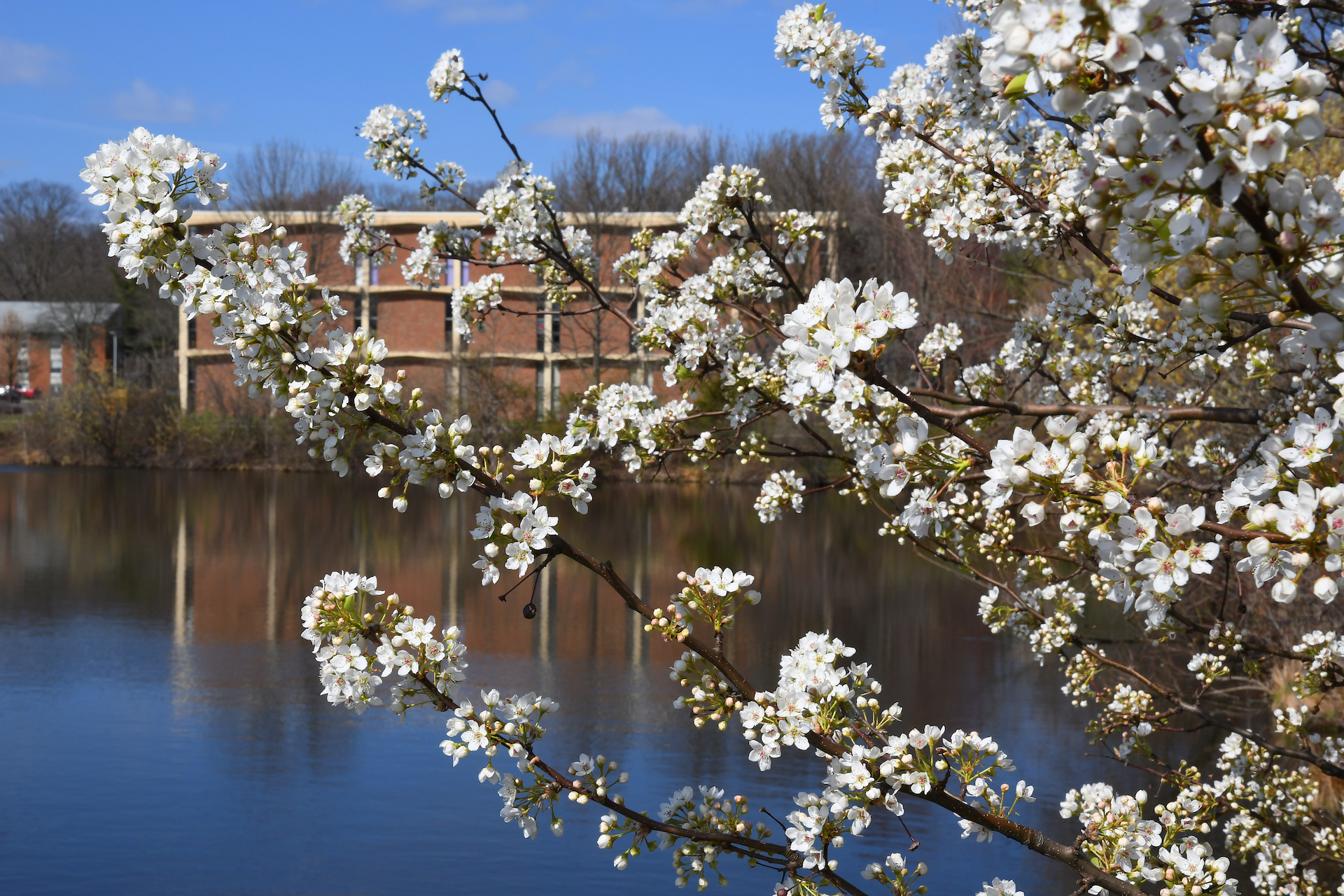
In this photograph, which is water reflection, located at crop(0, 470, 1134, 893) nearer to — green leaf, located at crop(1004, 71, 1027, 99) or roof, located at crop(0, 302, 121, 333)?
green leaf, located at crop(1004, 71, 1027, 99)

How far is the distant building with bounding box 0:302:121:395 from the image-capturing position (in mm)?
53094

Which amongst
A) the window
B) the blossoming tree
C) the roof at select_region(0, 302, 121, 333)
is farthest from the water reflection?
the window

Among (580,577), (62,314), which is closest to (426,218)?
(580,577)

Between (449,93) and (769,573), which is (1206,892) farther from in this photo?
(769,573)

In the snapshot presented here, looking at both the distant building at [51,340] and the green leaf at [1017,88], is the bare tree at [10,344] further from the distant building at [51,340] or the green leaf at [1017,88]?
the green leaf at [1017,88]

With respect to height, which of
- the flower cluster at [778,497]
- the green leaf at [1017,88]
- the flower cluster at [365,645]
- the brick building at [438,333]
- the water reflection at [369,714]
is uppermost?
the brick building at [438,333]

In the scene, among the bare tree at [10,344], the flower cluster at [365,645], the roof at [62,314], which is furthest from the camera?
the roof at [62,314]

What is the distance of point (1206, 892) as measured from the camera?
8.95 feet

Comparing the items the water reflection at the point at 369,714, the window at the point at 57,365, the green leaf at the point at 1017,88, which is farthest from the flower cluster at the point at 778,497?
the window at the point at 57,365

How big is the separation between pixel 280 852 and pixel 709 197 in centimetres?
627

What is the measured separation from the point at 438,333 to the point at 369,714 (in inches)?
1440

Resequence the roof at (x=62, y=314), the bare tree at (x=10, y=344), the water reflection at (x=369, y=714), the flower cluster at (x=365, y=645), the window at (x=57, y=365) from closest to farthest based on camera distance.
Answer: the flower cluster at (x=365, y=645) → the water reflection at (x=369, y=714) → the bare tree at (x=10, y=344) → the roof at (x=62, y=314) → the window at (x=57, y=365)

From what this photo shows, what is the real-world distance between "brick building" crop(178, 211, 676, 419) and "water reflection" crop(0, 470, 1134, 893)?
57.3ft

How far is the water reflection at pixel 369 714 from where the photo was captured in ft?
26.7
